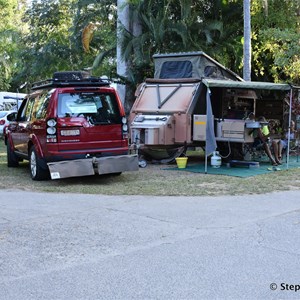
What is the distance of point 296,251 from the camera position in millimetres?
5461

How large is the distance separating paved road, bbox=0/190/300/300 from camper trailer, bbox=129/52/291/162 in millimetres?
4527

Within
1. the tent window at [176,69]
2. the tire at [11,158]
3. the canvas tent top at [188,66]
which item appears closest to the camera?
the tire at [11,158]

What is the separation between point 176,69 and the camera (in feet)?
48.5

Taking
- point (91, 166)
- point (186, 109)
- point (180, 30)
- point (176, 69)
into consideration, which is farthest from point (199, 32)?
point (91, 166)

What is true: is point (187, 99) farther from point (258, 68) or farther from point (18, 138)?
point (258, 68)

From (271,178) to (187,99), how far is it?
143 inches

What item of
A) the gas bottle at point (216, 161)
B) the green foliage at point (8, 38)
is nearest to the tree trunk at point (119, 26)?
the gas bottle at point (216, 161)

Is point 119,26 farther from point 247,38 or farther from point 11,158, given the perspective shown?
point 11,158

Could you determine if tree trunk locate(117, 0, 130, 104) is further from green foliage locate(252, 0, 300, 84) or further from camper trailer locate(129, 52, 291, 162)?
green foliage locate(252, 0, 300, 84)

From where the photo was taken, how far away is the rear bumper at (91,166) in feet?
30.7

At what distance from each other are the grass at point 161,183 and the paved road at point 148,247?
64cm

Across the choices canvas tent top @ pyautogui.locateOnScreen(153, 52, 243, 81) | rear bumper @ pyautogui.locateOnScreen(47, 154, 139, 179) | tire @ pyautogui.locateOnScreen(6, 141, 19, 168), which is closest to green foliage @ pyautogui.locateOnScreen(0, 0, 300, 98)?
canvas tent top @ pyautogui.locateOnScreen(153, 52, 243, 81)

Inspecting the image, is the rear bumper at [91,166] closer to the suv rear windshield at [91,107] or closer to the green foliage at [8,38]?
the suv rear windshield at [91,107]

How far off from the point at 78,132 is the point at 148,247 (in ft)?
14.8
